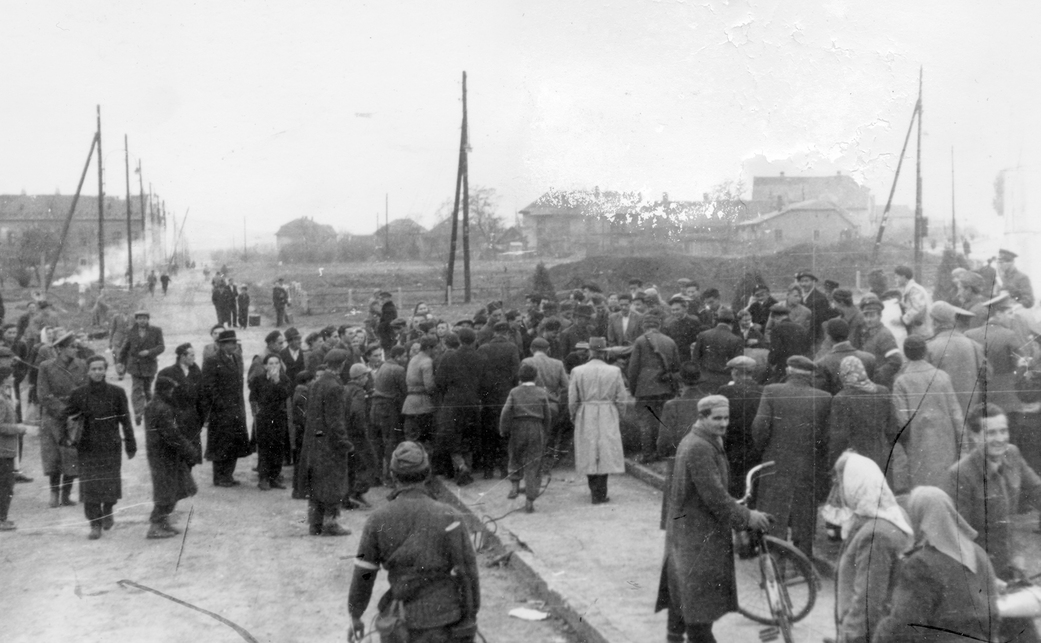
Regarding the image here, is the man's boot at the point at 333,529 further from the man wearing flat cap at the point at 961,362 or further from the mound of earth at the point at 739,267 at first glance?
→ the mound of earth at the point at 739,267

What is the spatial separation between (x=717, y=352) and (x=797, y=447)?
2527 millimetres

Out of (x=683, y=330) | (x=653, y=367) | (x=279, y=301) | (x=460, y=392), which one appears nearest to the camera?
(x=653, y=367)

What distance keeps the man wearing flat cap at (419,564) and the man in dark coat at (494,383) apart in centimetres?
A: 513

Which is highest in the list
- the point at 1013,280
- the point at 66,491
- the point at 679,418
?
the point at 1013,280

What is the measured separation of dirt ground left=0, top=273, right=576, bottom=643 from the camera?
6523mm

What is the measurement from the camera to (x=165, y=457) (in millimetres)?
8438

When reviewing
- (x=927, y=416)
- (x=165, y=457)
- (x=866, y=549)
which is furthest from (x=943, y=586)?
(x=165, y=457)

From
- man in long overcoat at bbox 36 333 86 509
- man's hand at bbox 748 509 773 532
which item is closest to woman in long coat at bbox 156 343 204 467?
man in long overcoat at bbox 36 333 86 509

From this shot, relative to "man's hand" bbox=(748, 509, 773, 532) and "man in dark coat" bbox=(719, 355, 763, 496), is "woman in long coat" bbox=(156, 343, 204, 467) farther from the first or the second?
"man's hand" bbox=(748, 509, 773, 532)

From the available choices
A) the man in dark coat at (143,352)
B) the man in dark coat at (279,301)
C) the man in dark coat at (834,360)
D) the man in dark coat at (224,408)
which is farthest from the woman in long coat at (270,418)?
the man in dark coat at (279,301)

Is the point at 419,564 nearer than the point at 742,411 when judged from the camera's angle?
Yes

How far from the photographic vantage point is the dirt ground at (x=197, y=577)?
6523 millimetres

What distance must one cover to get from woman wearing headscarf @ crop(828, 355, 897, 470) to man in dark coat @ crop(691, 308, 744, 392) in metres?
2.48

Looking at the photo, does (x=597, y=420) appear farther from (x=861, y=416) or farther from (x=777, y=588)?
(x=777, y=588)
